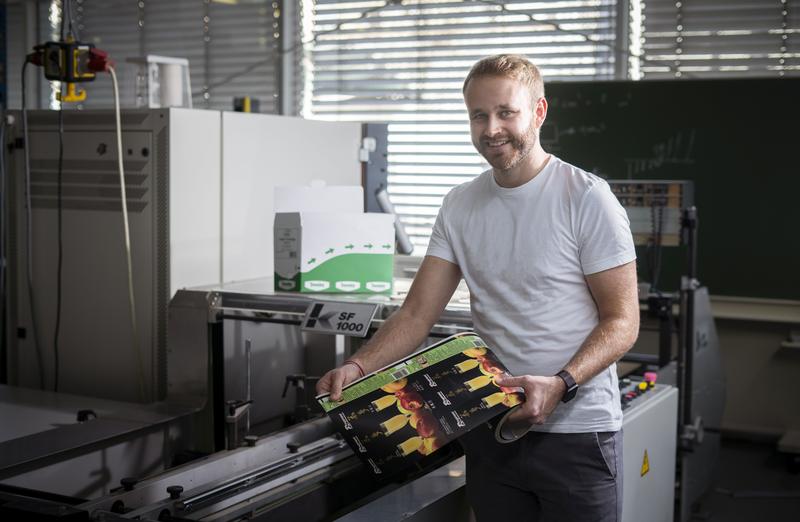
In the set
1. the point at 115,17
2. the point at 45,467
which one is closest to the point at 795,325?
the point at 45,467

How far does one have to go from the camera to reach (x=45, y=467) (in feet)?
6.31

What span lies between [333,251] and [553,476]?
0.93 metres

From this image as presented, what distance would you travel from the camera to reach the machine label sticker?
2.04 m

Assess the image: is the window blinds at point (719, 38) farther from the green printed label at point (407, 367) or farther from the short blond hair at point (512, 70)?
the green printed label at point (407, 367)

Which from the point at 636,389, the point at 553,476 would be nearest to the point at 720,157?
the point at 636,389

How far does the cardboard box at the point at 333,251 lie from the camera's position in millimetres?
2232

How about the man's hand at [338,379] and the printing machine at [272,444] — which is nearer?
the man's hand at [338,379]

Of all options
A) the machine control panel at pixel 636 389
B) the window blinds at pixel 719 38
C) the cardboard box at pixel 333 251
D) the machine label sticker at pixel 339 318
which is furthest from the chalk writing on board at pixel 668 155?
the machine label sticker at pixel 339 318

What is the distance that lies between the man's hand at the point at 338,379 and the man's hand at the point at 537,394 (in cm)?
27

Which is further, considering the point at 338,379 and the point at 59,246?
the point at 59,246

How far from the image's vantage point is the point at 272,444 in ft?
6.70

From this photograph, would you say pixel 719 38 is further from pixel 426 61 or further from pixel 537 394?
pixel 537 394

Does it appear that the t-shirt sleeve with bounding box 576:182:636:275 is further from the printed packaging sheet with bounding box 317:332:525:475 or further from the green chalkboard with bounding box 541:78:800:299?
the green chalkboard with bounding box 541:78:800:299

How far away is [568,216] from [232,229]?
1.28 metres
